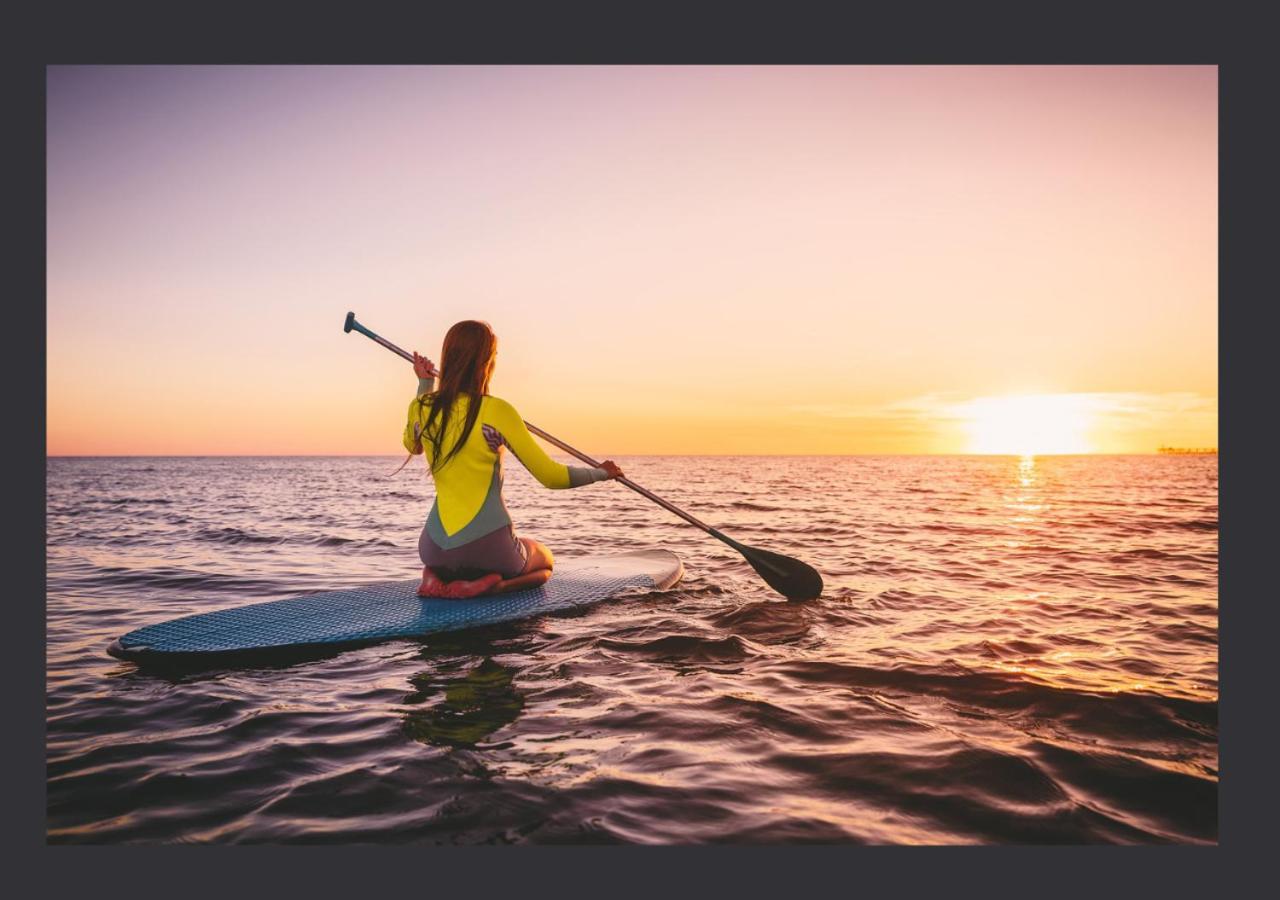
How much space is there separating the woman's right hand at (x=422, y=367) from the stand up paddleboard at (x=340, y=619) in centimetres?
181

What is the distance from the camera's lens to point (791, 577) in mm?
7039

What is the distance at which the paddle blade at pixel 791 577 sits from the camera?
702 centimetres

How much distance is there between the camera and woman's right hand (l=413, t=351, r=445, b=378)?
19.8 ft

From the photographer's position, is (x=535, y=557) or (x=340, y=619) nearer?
(x=340, y=619)

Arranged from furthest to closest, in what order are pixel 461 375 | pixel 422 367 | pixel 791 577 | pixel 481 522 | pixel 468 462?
pixel 791 577
pixel 422 367
pixel 481 522
pixel 468 462
pixel 461 375

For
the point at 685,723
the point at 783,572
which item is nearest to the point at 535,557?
the point at 783,572

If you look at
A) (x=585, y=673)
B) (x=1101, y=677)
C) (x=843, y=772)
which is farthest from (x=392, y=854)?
(x=1101, y=677)

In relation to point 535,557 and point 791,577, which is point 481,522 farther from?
point 791,577

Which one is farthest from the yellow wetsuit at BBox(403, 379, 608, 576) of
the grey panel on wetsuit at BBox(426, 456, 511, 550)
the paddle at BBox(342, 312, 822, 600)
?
the paddle at BBox(342, 312, 822, 600)

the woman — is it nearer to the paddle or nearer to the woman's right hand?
the woman's right hand

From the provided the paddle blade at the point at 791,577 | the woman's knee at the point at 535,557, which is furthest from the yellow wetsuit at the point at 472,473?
the paddle blade at the point at 791,577

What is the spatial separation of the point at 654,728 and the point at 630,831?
1004 mm

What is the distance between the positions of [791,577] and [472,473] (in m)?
3.26

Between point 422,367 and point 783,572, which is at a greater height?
point 422,367
